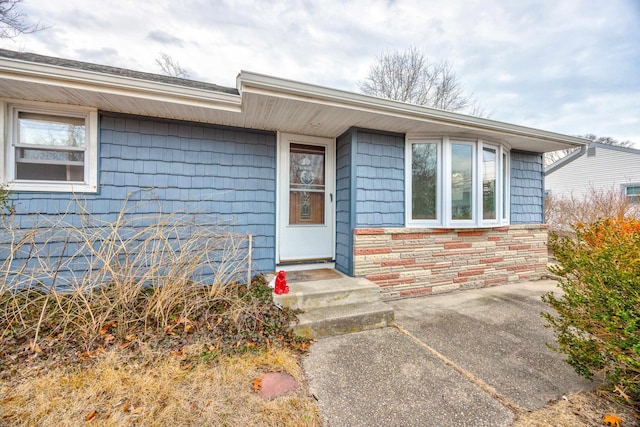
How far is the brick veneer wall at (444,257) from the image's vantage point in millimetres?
3805

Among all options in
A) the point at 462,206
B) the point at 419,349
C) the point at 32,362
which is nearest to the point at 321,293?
the point at 419,349

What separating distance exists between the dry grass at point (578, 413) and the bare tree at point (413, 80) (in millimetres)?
12235

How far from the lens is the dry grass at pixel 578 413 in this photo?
5.25 feet

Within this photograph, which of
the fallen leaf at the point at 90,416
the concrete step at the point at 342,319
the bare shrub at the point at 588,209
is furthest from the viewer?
the bare shrub at the point at 588,209

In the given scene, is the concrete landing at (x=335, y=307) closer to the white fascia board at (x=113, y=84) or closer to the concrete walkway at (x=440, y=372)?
the concrete walkway at (x=440, y=372)

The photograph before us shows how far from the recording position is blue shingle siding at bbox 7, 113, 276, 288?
3.19 metres

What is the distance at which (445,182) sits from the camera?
400 cm

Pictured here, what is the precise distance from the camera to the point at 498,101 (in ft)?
40.8

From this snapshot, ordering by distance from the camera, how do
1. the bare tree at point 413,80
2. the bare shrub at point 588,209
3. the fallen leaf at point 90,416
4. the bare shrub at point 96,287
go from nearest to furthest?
the fallen leaf at point 90,416 → the bare shrub at point 96,287 → the bare shrub at point 588,209 → the bare tree at point 413,80

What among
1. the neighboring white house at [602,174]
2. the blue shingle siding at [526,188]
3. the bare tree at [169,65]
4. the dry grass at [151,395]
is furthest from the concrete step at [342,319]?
the neighboring white house at [602,174]

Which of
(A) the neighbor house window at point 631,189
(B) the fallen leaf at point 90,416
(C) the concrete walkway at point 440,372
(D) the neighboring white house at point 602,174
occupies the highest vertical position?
(D) the neighboring white house at point 602,174

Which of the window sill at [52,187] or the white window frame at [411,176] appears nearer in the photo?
the window sill at [52,187]

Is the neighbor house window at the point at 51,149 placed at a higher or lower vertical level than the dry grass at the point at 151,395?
higher

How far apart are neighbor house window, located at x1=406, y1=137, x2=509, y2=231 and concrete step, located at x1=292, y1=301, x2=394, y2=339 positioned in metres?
1.62
